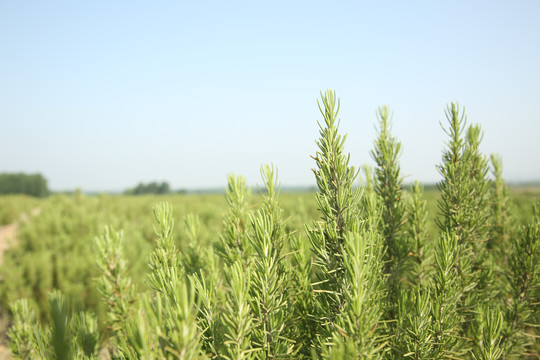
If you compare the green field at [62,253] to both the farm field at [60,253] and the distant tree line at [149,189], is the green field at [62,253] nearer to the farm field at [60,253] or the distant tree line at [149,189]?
the farm field at [60,253]

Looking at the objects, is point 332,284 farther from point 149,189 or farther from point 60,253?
point 149,189

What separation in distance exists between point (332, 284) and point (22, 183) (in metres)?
62.0

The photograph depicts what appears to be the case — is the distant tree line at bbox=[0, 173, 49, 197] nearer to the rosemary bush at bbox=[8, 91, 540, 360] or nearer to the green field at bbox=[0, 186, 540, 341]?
the green field at bbox=[0, 186, 540, 341]

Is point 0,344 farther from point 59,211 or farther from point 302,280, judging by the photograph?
point 302,280

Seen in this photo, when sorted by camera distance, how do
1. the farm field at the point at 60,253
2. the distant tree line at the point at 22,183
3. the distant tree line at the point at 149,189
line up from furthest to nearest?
the distant tree line at the point at 22,183 → the distant tree line at the point at 149,189 → the farm field at the point at 60,253

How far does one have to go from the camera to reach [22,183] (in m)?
49.8

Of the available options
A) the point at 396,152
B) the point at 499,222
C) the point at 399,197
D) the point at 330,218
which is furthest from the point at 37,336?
the point at 499,222

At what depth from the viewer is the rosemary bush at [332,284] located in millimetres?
1089

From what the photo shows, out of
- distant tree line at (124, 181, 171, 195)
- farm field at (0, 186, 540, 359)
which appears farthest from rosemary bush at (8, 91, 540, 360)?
distant tree line at (124, 181, 171, 195)

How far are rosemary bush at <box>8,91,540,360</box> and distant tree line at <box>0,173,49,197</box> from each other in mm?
53969

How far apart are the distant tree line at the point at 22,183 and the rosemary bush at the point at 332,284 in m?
54.0

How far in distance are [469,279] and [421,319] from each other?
553mm

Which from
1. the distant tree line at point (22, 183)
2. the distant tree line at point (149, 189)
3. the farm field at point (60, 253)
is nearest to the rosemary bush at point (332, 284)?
the farm field at point (60, 253)

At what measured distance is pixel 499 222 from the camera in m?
2.75
